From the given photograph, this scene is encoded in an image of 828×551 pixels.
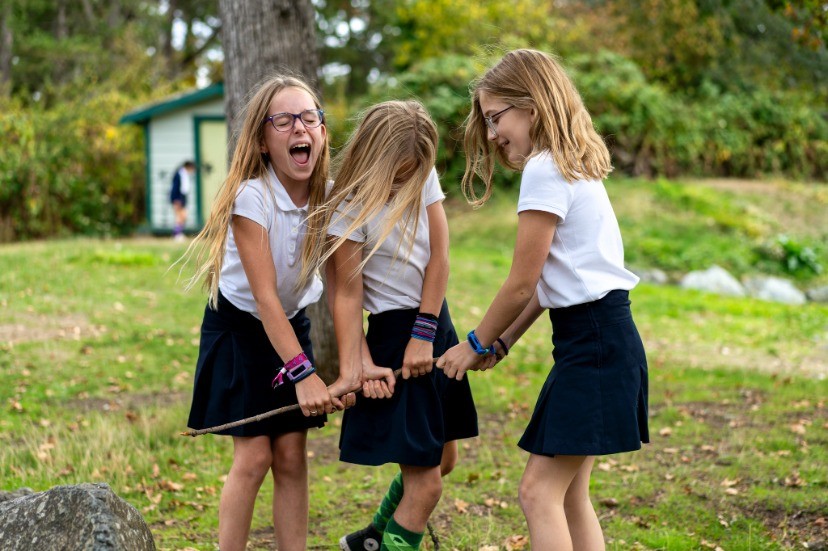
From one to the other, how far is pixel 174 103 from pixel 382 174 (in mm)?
15114

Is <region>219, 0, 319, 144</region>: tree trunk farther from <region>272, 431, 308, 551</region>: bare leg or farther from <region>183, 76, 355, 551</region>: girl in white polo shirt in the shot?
<region>272, 431, 308, 551</region>: bare leg

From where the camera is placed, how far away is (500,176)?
58.5ft

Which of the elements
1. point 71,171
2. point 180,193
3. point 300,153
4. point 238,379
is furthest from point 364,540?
point 71,171

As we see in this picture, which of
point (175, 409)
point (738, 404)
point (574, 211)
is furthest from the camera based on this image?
point (738, 404)

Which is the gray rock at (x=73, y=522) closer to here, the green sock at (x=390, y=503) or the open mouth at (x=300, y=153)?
the green sock at (x=390, y=503)

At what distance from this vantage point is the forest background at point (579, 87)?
1712 cm

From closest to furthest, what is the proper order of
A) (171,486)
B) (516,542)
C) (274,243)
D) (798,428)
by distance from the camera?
1. (274,243)
2. (516,542)
3. (171,486)
4. (798,428)

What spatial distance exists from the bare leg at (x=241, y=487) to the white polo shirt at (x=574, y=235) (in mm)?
1204

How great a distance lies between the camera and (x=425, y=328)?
3.22 m

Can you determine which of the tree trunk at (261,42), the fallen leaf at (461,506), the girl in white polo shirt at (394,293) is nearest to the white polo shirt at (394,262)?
A: the girl in white polo shirt at (394,293)

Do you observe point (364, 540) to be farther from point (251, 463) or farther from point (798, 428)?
point (798, 428)

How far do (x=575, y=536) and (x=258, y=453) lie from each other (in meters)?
1.15

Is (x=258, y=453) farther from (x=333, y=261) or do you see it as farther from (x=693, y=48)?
(x=693, y=48)

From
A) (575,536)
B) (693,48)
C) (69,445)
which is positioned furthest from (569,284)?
(693,48)
